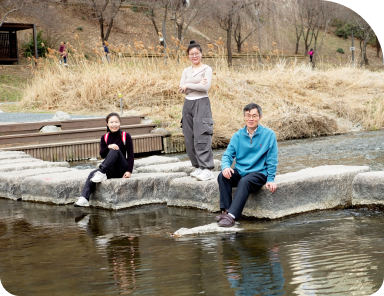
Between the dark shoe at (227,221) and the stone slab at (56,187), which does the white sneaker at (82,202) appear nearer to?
the stone slab at (56,187)

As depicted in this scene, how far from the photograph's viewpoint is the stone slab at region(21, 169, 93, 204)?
5402mm

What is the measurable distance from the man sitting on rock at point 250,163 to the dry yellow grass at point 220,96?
691 cm

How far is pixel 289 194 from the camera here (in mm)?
4418

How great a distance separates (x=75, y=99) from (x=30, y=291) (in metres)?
11.5

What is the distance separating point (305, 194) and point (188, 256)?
1669mm

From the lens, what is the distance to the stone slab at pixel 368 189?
14.9 feet

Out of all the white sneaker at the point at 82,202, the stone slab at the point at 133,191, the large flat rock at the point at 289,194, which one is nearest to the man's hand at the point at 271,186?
the large flat rock at the point at 289,194

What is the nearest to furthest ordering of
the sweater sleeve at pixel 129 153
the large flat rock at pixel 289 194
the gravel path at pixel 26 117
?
the large flat rock at pixel 289 194 < the sweater sleeve at pixel 129 153 < the gravel path at pixel 26 117

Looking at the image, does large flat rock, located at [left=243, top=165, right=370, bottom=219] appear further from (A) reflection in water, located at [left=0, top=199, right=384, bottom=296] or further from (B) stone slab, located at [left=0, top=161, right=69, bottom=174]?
(B) stone slab, located at [left=0, top=161, right=69, bottom=174]

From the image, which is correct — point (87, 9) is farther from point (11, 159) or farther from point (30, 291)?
point (30, 291)

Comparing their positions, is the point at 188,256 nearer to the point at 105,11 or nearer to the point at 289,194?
the point at 289,194

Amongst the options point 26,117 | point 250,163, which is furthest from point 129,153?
point 26,117

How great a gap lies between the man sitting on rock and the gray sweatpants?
52cm

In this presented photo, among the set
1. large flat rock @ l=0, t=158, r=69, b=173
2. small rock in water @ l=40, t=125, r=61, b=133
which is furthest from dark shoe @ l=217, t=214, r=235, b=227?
small rock in water @ l=40, t=125, r=61, b=133
